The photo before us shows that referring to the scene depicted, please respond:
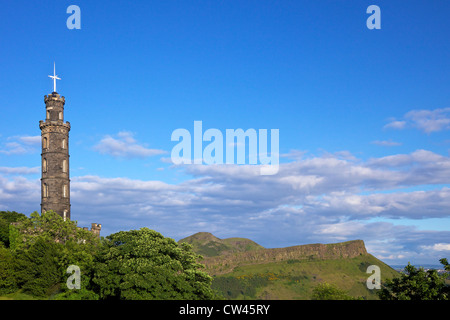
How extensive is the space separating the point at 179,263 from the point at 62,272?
2012cm

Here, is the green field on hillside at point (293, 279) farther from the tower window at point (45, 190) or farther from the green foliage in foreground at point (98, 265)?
the green foliage in foreground at point (98, 265)

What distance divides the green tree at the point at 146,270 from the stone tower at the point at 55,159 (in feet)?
99.2

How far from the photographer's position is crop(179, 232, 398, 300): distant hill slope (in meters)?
107

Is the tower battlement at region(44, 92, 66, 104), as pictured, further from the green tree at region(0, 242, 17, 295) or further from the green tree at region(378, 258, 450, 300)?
the green tree at region(378, 258, 450, 300)

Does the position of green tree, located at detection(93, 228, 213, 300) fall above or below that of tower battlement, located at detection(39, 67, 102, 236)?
below

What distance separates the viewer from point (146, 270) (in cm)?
4925

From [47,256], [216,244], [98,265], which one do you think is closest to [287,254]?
[216,244]

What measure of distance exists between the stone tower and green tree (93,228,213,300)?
3024 centimetres

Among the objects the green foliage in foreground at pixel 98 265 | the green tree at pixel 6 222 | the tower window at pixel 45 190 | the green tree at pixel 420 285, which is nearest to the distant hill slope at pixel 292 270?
the tower window at pixel 45 190

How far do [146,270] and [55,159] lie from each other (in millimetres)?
45133

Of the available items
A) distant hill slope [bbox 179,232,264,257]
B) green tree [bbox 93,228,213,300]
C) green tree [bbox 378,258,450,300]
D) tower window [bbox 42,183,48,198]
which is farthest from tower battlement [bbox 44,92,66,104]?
distant hill slope [bbox 179,232,264,257]

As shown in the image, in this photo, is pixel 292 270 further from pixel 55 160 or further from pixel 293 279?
pixel 55 160
